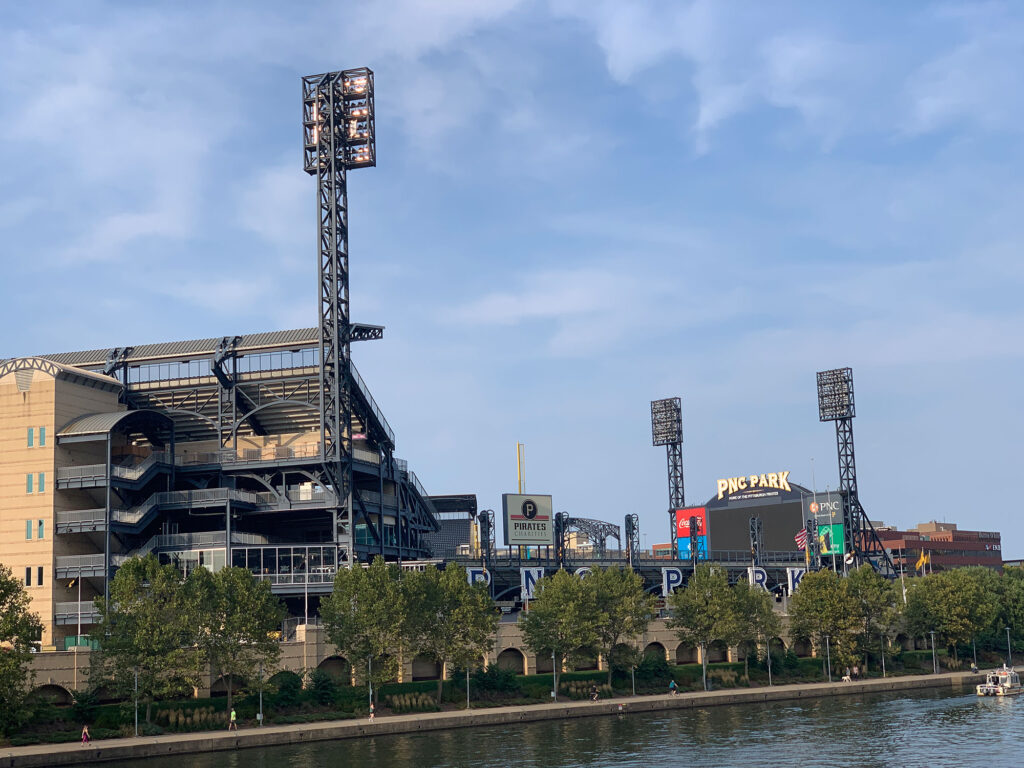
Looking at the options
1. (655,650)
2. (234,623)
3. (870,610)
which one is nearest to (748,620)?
(655,650)

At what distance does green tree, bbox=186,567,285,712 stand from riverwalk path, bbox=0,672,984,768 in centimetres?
606

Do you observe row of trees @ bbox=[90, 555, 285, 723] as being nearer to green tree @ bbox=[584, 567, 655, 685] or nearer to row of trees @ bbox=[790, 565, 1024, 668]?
green tree @ bbox=[584, 567, 655, 685]

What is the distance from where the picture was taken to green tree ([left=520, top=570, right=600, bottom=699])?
115 m

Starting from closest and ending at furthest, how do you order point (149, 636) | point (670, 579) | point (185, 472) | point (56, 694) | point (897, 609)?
point (56, 694) → point (149, 636) → point (185, 472) → point (670, 579) → point (897, 609)

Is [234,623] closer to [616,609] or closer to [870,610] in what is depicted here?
[616,609]

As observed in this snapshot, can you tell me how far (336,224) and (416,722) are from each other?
67331mm

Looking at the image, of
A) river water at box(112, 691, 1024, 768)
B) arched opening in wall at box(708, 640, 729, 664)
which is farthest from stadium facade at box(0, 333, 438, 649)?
river water at box(112, 691, 1024, 768)

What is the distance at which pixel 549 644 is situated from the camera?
115438 millimetres

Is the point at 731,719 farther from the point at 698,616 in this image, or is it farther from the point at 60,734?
the point at 60,734

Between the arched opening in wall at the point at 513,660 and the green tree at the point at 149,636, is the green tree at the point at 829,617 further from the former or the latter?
the green tree at the point at 149,636

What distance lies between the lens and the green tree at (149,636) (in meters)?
90.9

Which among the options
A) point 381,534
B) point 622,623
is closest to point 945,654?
point 622,623

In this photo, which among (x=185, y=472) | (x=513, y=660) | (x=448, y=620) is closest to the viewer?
(x=448, y=620)

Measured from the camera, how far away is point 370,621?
104000 millimetres
